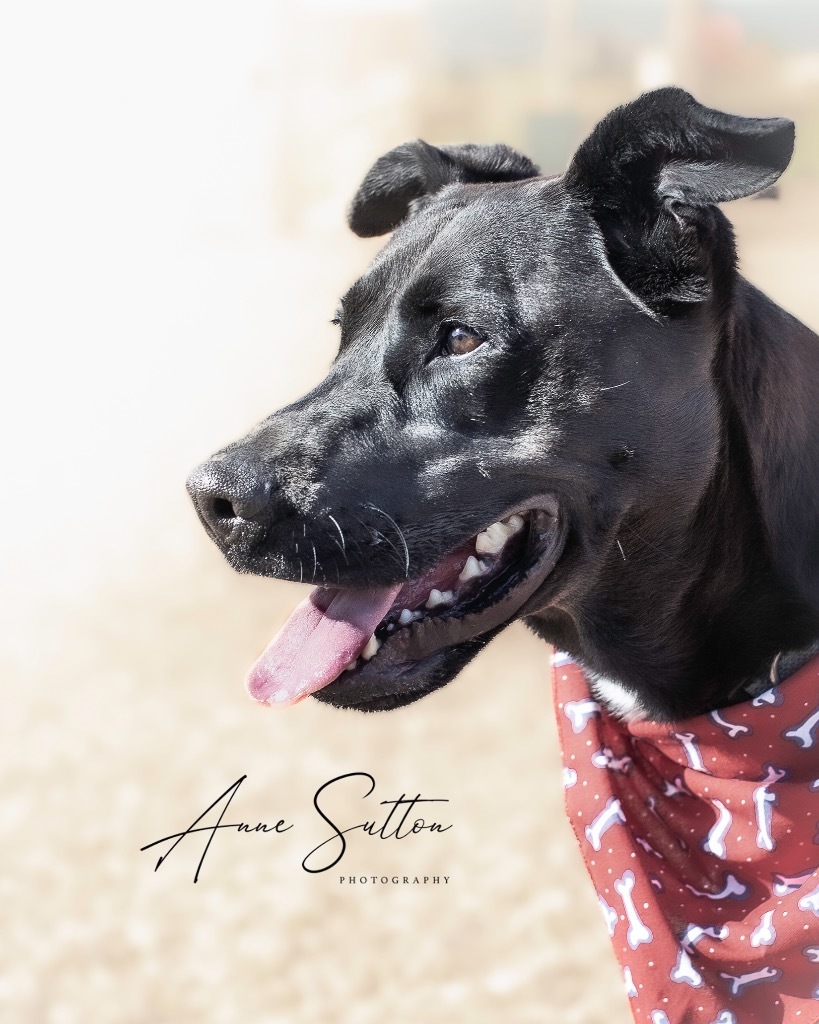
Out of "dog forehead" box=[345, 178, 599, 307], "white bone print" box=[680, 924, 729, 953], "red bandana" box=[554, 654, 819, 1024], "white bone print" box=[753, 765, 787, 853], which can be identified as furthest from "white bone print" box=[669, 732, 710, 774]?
"dog forehead" box=[345, 178, 599, 307]

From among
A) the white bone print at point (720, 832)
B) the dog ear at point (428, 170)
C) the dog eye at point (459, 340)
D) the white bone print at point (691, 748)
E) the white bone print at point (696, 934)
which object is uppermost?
the dog ear at point (428, 170)

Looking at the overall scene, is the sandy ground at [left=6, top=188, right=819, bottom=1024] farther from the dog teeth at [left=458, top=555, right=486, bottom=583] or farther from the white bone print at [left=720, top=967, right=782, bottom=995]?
the dog teeth at [left=458, top=555, right=486, bottom=583]

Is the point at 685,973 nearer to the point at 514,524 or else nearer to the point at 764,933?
the point at 764,933

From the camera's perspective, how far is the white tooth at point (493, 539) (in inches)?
83.1

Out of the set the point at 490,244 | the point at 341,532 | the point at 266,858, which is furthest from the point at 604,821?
the point at 266,858

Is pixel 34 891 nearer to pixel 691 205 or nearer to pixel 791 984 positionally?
pixel 791 984

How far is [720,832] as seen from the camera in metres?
2.37

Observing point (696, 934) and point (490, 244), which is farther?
point (696, 934)

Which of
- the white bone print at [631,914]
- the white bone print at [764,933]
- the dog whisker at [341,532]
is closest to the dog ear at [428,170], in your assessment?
the dog whisker at [341,532]

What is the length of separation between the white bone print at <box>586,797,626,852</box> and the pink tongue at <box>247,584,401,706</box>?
833 millimetres

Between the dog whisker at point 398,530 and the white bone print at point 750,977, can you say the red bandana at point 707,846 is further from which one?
the dog whisker at point 398,530

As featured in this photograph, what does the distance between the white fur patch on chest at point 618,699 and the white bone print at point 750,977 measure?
587 millimetres

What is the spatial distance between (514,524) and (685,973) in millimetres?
1093

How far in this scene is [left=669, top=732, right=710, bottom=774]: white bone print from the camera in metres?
2.32
